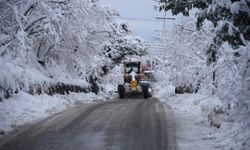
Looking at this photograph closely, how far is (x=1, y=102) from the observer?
18375 mm

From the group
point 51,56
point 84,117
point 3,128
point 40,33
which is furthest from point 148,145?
point 51,56

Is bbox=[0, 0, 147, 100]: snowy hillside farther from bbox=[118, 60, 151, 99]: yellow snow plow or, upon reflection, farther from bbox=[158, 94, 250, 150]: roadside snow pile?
bbox=[158, 94, 250, 150]: roadside snow pile

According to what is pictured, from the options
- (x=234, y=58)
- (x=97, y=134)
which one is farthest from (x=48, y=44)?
(x=234, y=58)

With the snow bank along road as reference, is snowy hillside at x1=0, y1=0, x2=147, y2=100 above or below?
above

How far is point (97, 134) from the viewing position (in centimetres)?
1345

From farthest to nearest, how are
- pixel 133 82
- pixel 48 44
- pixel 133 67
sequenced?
pixel 133 67 → pixel 133 82 → pixel 48 44

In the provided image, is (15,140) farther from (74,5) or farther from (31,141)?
(74,5)

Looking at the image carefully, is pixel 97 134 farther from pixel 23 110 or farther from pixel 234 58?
pixel 23 110

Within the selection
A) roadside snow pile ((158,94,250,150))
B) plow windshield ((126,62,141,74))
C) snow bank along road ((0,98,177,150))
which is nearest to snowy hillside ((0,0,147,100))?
snow bank along road ((0,98,177,150))

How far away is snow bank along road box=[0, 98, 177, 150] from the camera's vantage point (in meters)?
11.6

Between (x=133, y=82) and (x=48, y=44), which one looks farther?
(x=133, y=82)

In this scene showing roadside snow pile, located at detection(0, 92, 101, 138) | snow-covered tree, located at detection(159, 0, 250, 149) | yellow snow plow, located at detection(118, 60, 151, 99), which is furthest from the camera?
yellow snow plow, located at detection(118, 60, 151, 99)

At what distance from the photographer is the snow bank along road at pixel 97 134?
11633 mm

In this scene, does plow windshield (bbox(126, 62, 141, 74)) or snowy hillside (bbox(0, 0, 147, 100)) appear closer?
snowy hillside (bbox(0, 0, 147, 100))
